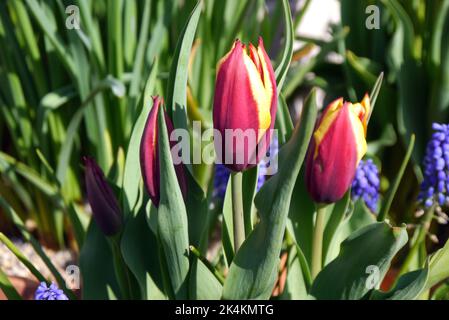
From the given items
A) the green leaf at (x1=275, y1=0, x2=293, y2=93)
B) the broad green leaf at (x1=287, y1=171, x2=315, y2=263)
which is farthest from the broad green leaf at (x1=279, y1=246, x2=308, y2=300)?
the green leaf at (x1=275, y1=0, x2=293, y2=93)

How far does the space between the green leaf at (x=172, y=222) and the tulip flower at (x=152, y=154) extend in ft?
0.09

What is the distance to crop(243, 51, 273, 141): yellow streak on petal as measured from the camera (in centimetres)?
69

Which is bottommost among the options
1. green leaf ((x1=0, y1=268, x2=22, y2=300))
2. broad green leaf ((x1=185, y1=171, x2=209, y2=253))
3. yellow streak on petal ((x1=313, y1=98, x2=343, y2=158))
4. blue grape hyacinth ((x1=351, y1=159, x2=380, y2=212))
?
green leaf ((x1=0, y1=268, x2=22, y2=300))

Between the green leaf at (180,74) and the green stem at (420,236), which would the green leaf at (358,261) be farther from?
the green leaf at (180,74)

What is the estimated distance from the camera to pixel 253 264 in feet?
2.66

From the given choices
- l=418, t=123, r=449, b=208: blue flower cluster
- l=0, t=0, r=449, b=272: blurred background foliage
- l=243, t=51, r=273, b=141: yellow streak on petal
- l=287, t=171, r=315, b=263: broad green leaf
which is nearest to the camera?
l=243, t=51, r=273, b=141: yellow streak on petal

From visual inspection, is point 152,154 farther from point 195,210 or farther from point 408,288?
point 408,288

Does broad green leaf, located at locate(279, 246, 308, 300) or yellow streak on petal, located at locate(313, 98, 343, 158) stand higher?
yellow streak on petal, located at locate(313, 98, 343, 158)

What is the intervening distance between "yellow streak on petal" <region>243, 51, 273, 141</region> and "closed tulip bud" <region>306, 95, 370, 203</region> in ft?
0.27

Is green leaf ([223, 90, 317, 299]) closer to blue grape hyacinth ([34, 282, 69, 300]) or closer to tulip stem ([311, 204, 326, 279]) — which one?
tulip stem ([311, 204, 326, 279])

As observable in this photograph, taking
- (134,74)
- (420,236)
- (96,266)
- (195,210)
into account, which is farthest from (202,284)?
(134,74)

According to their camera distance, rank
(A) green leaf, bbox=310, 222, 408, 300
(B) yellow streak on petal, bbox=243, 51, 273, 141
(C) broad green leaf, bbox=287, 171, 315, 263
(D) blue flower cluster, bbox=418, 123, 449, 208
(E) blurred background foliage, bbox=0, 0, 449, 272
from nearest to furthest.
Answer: (B) yellow streak on petal, bbox=243, 51, 273, 141 → (A) green leaf, bbox=310, 222, 408, 300 → (C) broad green leaf, bbox=287, 171, 315, 263 → (D) blue flower cluster, bbox=418, 123, 449, 208 → (E) blurred background foliage, bbox=0, 0, 449, 272

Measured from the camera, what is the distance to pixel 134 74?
134 cm
